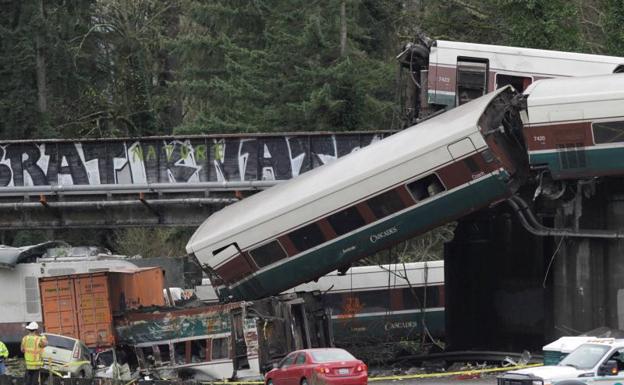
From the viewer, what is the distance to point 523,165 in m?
31.2

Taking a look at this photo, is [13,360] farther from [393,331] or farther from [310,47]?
[310,47]

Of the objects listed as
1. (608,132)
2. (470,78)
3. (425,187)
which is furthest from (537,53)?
(425,187)

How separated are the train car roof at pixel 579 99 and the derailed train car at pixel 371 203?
1225mm

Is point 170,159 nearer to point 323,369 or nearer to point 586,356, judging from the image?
point 323,369

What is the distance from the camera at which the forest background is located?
55.1 m

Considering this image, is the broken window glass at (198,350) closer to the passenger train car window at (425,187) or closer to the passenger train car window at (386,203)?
the passenger train car window at (386,203)

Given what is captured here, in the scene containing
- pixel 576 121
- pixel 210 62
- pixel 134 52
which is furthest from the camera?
pixel 134 52

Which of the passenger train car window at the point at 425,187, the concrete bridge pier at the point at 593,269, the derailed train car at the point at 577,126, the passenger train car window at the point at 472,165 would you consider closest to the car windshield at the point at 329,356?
the passenger train car window at the point at 425,187

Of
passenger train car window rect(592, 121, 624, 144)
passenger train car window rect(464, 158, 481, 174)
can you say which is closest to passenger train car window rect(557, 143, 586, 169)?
passenger train car window rect(592, 121, 624, 144)

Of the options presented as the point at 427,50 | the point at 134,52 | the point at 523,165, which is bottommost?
the point at 523,165

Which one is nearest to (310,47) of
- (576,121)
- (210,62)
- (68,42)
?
(210,62)

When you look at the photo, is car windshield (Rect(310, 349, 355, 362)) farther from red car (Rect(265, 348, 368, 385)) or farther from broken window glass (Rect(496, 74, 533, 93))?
broken window glass (Rect(496, 74, 533, 93))

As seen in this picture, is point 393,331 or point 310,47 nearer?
point 393,331

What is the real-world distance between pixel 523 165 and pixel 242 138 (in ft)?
34.8
